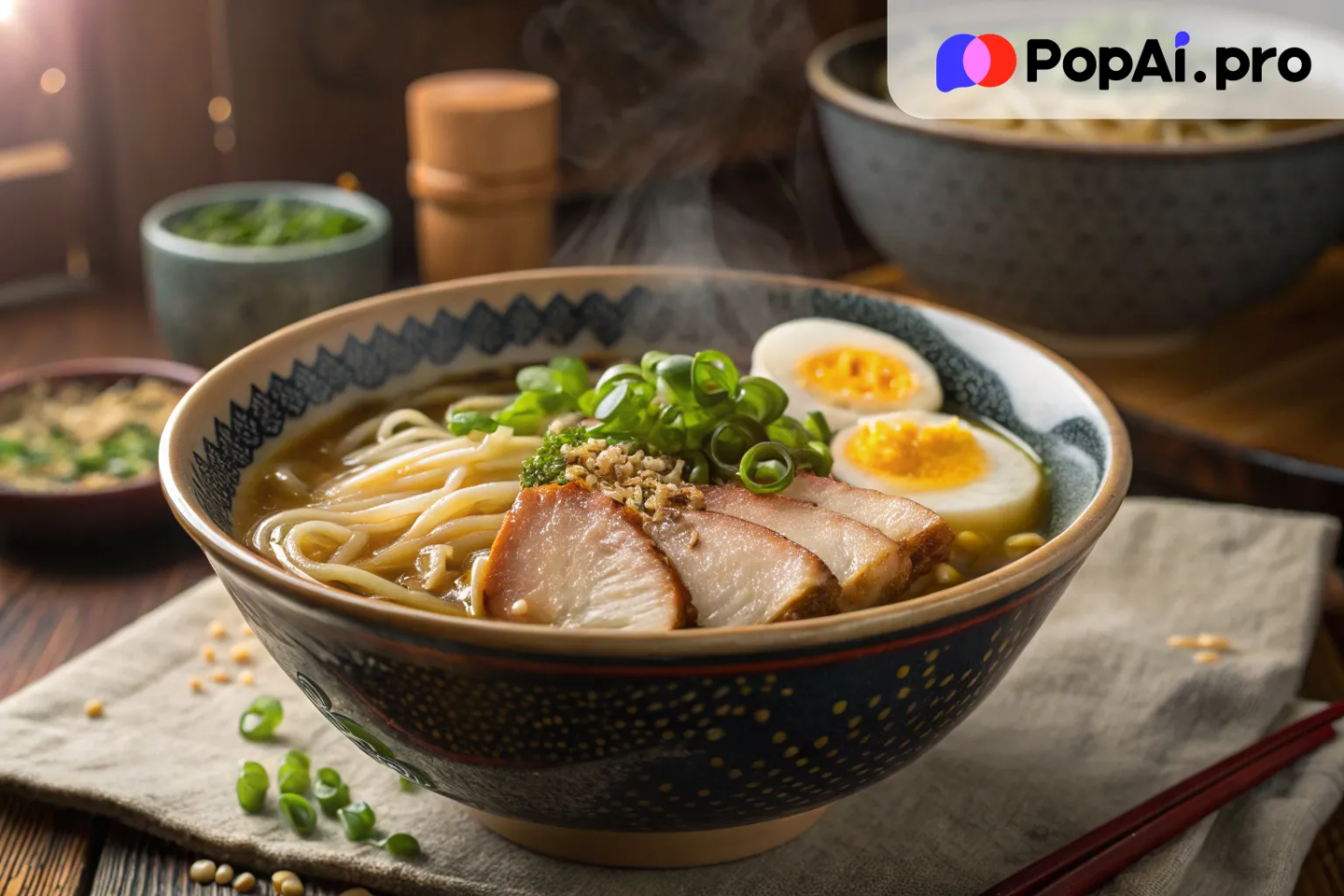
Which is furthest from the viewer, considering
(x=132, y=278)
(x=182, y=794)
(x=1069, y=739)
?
(x=132, y=278)

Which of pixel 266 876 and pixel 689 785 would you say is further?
pixel 266 876

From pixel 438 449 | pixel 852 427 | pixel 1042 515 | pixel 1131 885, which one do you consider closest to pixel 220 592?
pixel 438 449

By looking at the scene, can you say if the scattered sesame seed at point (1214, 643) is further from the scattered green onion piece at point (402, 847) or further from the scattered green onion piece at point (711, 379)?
the scattered green onion piece at point (402, 847)

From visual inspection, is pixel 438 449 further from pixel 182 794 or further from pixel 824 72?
→ pixel 824 72

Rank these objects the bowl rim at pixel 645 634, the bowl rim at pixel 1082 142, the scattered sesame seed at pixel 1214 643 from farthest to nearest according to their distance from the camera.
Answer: the bowl rim at pixel 1082 142 → the scattered sesame seed at pixel 1214 643 → the bowl rim at pixel 645 634

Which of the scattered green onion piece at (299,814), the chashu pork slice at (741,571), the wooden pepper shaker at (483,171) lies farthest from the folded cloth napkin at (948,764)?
the wooden pepper shaker at (483,171)

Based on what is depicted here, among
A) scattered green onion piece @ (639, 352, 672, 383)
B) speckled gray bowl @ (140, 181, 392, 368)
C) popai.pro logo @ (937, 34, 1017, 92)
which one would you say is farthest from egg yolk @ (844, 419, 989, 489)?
popai.pro logo @ (937, 34, 1017, 92)

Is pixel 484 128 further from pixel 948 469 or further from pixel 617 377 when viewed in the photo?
pixel 948 469

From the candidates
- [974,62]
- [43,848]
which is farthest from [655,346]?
[974,62]
